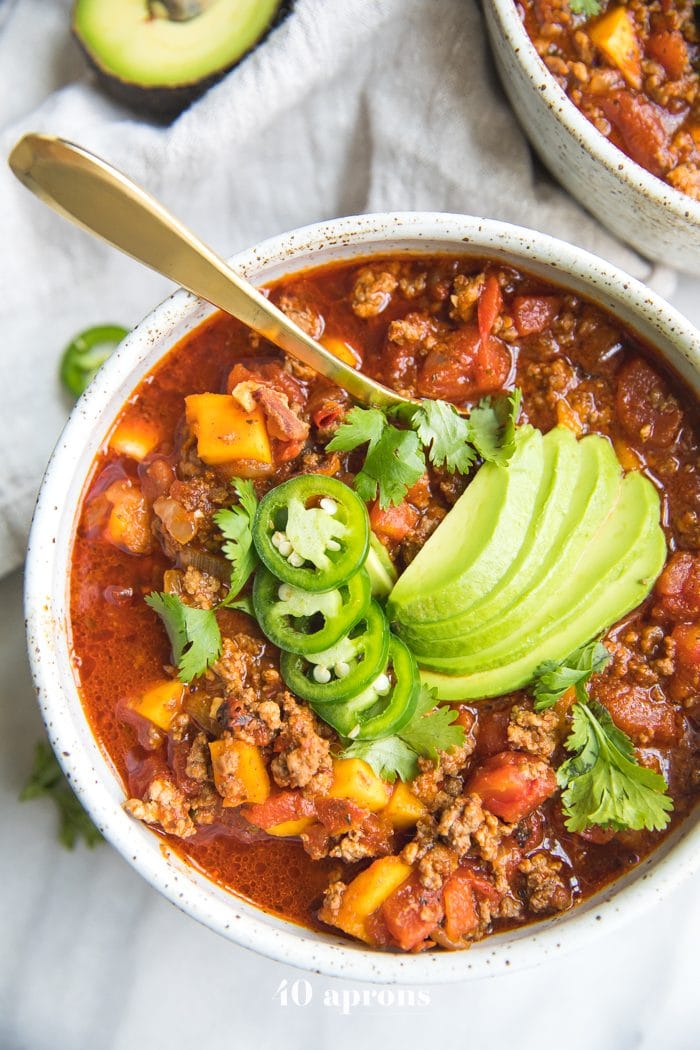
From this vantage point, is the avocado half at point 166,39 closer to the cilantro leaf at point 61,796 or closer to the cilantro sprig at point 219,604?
the cilantro sprig at point 219,604

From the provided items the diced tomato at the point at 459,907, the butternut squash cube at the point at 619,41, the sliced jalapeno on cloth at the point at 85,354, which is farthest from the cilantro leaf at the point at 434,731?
the butternut squash cube at the point at 619,41

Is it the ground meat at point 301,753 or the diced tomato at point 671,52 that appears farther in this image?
the diced tomato at point 671,52

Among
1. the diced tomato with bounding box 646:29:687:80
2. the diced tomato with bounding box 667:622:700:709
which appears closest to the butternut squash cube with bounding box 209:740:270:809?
the diced tomato with bounding box 667:622:700:709

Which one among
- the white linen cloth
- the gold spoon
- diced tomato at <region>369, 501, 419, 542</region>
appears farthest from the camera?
the white linen cloth

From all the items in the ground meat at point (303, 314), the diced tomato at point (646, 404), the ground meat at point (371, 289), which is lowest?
the ground meat at point (303, 314)

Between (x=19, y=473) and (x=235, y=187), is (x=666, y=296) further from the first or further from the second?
(x=19, y=473)

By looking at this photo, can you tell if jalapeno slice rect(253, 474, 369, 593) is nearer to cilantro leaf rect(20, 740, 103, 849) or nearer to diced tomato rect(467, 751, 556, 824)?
diced tomato rect(467, 751, 556, 824)
